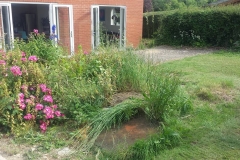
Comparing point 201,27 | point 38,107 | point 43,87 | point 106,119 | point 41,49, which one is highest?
point 201,27

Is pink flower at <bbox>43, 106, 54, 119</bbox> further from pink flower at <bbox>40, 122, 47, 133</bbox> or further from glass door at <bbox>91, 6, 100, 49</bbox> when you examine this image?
glass door at <bbox>91, 6, 100, 49</bbox>

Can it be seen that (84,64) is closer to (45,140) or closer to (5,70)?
(5,70)

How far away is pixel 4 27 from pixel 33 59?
5.69m

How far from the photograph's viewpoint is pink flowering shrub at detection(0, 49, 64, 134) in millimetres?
3592

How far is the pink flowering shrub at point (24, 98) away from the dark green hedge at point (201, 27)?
9086mm

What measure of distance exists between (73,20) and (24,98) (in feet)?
25.4

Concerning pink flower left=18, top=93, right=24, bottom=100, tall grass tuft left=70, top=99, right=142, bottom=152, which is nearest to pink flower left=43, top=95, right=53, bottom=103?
pink flower left=18, top=93, right=24, bottom=100

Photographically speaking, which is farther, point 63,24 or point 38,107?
point 63,24

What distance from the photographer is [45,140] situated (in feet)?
11.4

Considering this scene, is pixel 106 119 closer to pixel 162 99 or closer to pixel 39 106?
pixel 162 99

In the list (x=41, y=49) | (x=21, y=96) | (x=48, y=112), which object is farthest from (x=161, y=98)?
(x=41, y=49)

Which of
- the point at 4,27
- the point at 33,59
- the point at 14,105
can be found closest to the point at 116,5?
the point at 4,27

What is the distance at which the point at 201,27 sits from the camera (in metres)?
A: 13.4

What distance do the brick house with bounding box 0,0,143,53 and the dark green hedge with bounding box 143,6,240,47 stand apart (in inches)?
47.6
